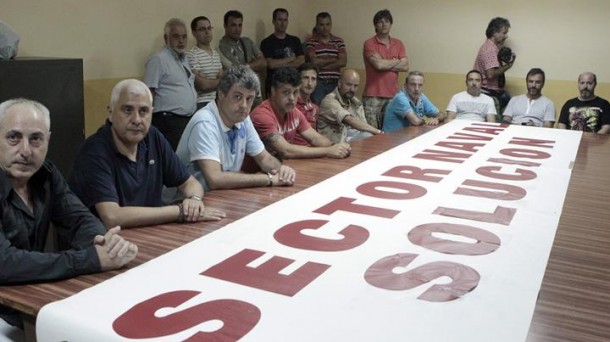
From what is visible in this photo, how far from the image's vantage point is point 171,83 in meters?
4.18

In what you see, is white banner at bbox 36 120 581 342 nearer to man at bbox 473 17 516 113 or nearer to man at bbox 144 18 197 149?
man at bbox 144 18 197 149

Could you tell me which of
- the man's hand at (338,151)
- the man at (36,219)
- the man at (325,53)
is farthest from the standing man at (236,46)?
the man at (36,219)

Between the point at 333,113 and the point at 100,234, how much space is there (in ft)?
8.12

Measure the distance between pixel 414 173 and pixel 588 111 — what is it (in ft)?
9.51

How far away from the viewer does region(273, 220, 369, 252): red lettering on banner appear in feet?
5.27

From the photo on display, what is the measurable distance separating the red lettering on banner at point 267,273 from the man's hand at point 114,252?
20 centimetres

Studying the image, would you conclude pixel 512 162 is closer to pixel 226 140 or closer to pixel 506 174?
pixel 506 174

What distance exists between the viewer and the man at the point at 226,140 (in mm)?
2258

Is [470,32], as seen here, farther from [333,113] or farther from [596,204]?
[596,204]

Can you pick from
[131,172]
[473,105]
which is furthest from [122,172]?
[473,105]

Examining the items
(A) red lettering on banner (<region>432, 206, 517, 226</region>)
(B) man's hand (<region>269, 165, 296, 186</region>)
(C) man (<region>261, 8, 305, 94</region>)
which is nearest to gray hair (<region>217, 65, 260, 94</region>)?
(B) man's hand (<region>269, 165, 296, 186</region>)

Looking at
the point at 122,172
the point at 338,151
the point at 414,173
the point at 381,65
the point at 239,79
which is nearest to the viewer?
the point at 122,172

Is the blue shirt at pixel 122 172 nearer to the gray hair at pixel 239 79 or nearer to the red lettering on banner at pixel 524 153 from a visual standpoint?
the gray hair at pixel 239 79

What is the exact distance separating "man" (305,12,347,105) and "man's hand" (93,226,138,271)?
4512 mm
